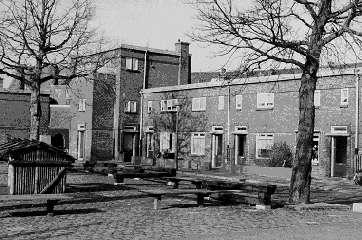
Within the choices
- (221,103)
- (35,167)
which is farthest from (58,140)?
(35,167)

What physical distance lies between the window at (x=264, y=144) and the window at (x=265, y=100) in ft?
6.05

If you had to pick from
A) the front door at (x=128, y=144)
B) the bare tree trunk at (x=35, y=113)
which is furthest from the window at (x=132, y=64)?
the bare tree trunk at (x=35, y=113)

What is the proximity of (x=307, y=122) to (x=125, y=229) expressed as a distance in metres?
7.46

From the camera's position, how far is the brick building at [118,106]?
153ft

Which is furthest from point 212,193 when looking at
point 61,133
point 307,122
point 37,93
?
point 61,133

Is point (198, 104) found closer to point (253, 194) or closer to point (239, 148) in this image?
point (239, 148)

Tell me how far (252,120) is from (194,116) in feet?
20.5

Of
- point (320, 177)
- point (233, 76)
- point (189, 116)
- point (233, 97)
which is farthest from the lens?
point (189, 116)

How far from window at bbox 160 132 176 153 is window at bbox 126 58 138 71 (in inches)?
267

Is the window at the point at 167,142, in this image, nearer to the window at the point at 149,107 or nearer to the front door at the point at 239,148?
the window at the point at 149,107

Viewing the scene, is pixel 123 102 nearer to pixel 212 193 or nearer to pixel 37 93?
pixel 37 93

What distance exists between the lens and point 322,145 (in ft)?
105

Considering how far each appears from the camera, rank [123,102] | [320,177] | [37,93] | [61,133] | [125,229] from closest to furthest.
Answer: [125,229]
[37,93]
[320,177]
[123,102]
[61,133]

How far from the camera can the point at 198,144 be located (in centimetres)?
4097
